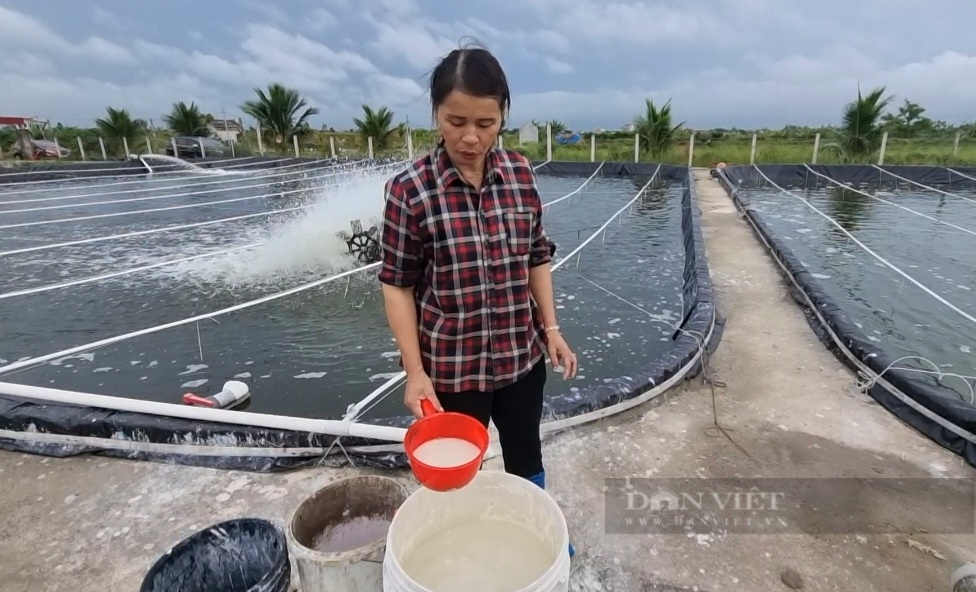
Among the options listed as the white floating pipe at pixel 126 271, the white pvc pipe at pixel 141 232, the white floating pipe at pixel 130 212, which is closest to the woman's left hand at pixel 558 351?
the white floating pipe at pixel 126 271

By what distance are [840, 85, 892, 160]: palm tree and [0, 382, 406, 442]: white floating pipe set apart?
16370mm

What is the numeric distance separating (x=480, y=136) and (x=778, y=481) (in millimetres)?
1633

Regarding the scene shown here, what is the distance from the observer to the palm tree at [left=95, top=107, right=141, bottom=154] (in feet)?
56.5

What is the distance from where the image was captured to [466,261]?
1040mm

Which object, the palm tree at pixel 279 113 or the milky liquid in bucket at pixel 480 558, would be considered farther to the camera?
the palm tree at pixel 279 113

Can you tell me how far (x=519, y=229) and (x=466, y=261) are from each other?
0.50 feet

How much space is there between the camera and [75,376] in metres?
3.03

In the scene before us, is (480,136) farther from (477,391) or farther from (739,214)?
(739,214)

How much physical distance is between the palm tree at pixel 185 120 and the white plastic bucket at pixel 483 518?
74.7 feet

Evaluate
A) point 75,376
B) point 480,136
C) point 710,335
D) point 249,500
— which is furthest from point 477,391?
point 75,376

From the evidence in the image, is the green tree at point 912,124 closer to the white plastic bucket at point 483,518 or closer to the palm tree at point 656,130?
the palm tree at point 656,130

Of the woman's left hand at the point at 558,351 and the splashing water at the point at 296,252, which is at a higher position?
the woman's left hand at the point at 558,351

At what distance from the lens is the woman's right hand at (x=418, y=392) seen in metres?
1.06

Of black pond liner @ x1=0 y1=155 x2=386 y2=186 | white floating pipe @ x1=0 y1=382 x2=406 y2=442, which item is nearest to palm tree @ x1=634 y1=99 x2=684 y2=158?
black pond liner @ x1=0 y1=155 x2=386 y2=186
